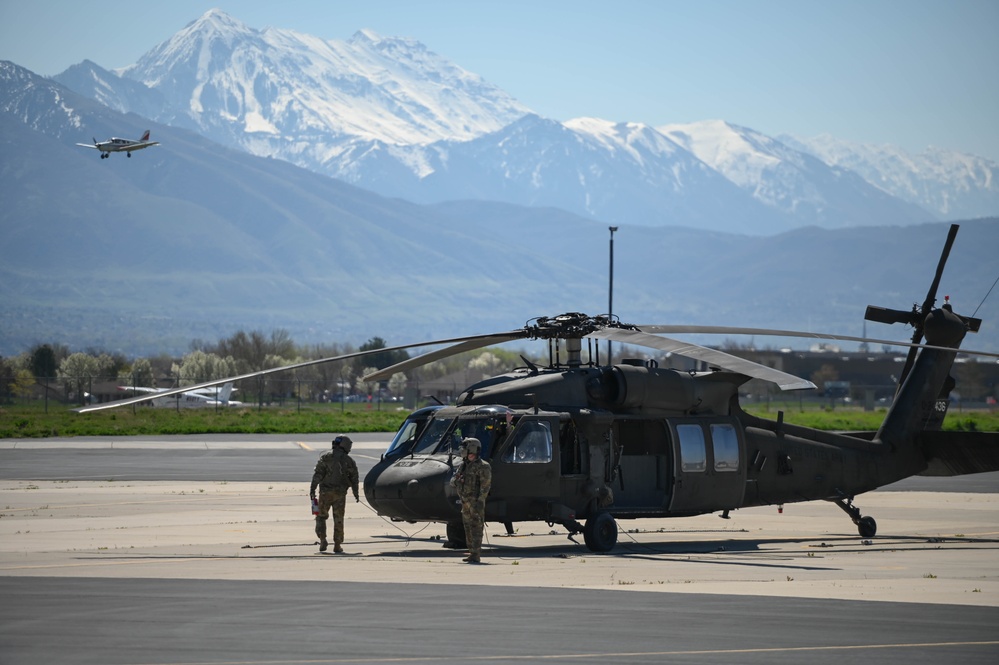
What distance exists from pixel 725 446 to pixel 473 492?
15.8 ft

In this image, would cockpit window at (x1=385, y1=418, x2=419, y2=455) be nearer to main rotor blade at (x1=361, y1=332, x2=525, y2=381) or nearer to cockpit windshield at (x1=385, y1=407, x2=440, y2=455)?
cockpit windshield at (x1=385, y1=407, x2=440, y2=455)

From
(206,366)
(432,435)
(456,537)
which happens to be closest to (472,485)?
(432,435)

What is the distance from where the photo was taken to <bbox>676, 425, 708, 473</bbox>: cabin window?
842 inches

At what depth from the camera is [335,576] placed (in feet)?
56.3

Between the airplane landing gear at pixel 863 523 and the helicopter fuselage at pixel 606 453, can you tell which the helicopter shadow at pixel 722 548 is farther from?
the helicopter fuselage at pixel 606 453

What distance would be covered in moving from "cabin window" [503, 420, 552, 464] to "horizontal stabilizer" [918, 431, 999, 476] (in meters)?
7.31

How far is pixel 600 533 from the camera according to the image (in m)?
20.3

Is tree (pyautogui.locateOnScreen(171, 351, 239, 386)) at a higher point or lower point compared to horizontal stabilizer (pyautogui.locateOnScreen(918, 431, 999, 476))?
higher

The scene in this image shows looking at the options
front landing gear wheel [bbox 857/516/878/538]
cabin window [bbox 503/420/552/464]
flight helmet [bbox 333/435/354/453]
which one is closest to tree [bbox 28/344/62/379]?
flight helmet [bbox 333/435/354/453]

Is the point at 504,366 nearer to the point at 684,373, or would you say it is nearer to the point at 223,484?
the point at 223,484

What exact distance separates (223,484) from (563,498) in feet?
51.0

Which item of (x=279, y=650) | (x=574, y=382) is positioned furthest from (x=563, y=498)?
(x=279, y=650)

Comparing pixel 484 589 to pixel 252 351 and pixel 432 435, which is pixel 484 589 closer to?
pixel 432 435

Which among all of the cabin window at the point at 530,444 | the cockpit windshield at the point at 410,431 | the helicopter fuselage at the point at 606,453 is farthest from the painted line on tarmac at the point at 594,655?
the cockpit windshield at the point at 410,431
